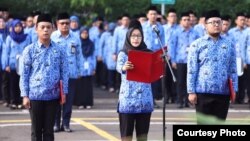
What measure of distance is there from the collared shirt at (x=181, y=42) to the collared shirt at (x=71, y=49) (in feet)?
16.0

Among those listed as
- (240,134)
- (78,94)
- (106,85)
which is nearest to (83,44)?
(78,94)

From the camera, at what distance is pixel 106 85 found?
25281 millimetres

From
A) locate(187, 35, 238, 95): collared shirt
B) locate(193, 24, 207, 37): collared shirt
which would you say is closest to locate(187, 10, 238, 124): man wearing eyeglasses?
locate(187, 35, 238, 95): collared shirt

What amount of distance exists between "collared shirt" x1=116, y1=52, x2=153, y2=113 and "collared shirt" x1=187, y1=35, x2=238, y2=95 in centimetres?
61

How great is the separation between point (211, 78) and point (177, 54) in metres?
8.89

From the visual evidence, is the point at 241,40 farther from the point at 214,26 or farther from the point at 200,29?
the point at 214,26

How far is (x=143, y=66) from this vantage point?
9.70m

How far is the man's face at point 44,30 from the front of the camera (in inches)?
396

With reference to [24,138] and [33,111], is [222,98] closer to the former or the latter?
[33,111]

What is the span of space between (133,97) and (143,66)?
0.48 metres

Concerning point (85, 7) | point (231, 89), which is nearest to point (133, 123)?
point (231, 89)

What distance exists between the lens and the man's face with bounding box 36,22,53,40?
10.1 m

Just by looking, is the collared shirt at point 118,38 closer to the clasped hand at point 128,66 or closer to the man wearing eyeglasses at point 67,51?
the man wearing eyeglasses at point 67,51

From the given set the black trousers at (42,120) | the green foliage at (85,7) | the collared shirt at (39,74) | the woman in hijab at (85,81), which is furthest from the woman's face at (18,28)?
the green foliage at (85,7)
